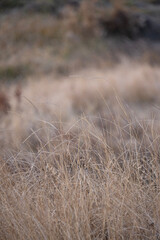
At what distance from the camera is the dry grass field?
6.75 feet

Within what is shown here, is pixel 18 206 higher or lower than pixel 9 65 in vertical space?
higher

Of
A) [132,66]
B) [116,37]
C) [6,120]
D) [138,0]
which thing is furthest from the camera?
[138,0]

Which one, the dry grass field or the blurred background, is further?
the blurred background

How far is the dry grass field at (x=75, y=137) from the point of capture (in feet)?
6.75

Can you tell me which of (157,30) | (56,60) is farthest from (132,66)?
(157,30)

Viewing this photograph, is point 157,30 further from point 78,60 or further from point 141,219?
point 141,219

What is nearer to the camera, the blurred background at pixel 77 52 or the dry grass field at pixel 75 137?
the dry grass field at pixel 75 137

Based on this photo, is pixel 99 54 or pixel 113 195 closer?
pixel 113 195

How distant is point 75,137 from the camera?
2.40 meters

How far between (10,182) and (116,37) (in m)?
11.5

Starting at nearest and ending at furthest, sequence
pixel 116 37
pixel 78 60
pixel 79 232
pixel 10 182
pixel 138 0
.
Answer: pixel 79 232
pixel 10 182
pixel 78 60
pixel 116 37
pixel 138 0

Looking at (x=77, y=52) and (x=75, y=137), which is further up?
(x=75, y=137)

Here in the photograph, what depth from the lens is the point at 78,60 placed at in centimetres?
1107

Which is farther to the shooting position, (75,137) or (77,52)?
(77,52)
